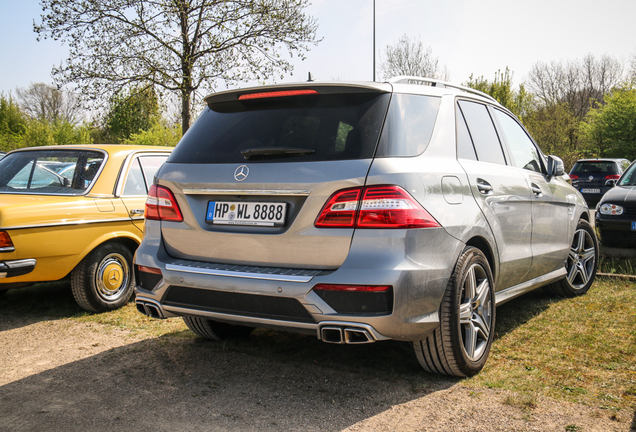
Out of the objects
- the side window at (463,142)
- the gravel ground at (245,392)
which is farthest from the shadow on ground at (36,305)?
the side window at (463,142)

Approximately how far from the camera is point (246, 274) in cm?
310

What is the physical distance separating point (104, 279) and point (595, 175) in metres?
17.8

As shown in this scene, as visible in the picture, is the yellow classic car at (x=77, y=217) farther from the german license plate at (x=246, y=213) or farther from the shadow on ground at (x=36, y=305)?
the german license plate at (x=246, y=213)

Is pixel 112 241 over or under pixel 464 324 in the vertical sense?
over

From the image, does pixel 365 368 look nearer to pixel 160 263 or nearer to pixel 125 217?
pixel 160 263

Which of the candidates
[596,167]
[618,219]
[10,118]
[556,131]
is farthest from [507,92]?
[10,118]

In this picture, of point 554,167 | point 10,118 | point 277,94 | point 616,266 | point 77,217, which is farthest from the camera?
point 10,118

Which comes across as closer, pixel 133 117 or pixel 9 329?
pixel 9 329

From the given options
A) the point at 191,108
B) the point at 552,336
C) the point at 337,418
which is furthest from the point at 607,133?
the point at 337,418

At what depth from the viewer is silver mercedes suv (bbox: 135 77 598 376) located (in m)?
2.94

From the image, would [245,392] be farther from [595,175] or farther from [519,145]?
[595,175]

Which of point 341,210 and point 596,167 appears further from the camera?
point 596,167

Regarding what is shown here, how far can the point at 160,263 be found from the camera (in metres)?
3.44

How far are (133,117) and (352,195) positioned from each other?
1980cm
